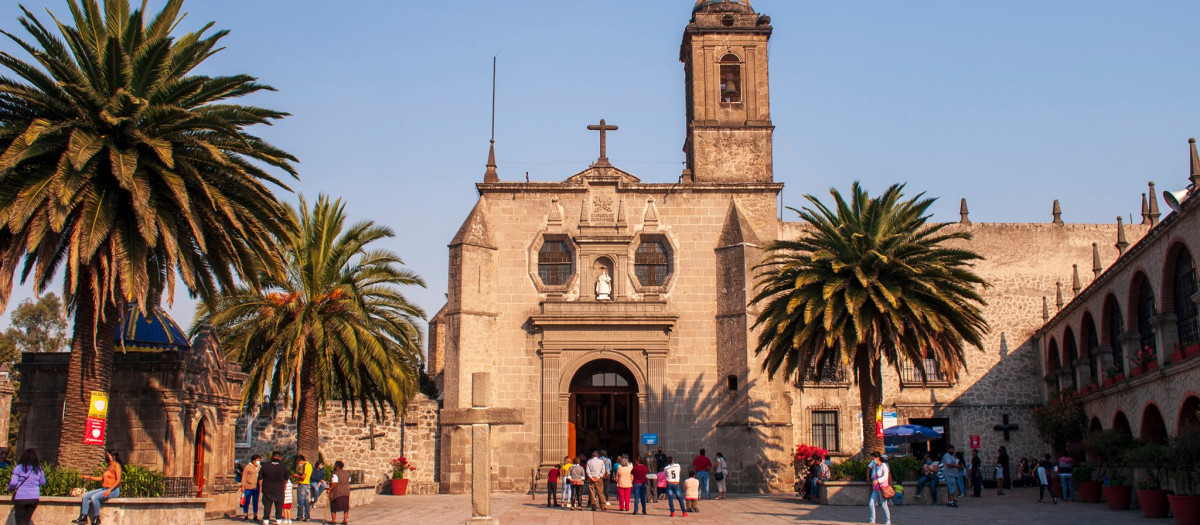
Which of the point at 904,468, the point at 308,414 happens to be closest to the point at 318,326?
the point at 308,414

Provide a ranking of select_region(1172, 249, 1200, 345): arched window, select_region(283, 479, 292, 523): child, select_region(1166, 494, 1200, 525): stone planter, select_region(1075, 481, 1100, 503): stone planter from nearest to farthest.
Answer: select_region(1166, 494, 1200, 525): stone planter → select_region(283, 479, 292, 523): child → select_region(1172, 249, 1200, 345): arched window → select_region(1075, 481, 1100, 503): stone planter

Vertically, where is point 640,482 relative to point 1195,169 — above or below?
below

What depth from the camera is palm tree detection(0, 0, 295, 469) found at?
16406 mm

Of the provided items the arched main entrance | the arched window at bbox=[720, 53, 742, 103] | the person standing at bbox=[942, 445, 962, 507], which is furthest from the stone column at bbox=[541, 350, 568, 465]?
the person standing at bbox=[942, 445, 962, 507]

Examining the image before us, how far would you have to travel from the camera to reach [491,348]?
107 ft

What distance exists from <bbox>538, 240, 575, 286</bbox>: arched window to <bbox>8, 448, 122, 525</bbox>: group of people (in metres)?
18.0

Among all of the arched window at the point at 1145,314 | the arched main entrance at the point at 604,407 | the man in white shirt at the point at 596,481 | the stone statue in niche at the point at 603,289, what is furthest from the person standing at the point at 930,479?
the stone statue in niche at the point at 603,289

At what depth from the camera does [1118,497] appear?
890 inches

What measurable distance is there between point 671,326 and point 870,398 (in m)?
8.00

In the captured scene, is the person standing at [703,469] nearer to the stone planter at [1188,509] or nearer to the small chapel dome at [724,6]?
the stone planter at [1188,509]

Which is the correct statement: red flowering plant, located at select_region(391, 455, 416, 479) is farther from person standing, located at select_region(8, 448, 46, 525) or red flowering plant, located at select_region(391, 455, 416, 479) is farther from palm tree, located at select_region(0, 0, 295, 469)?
person standing, located at select_region(8, 448, 46, 525)

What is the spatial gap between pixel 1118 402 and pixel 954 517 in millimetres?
8271

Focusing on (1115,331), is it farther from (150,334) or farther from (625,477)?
(150,334)

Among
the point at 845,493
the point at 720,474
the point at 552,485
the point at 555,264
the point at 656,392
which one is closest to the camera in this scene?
the point at 845,493
